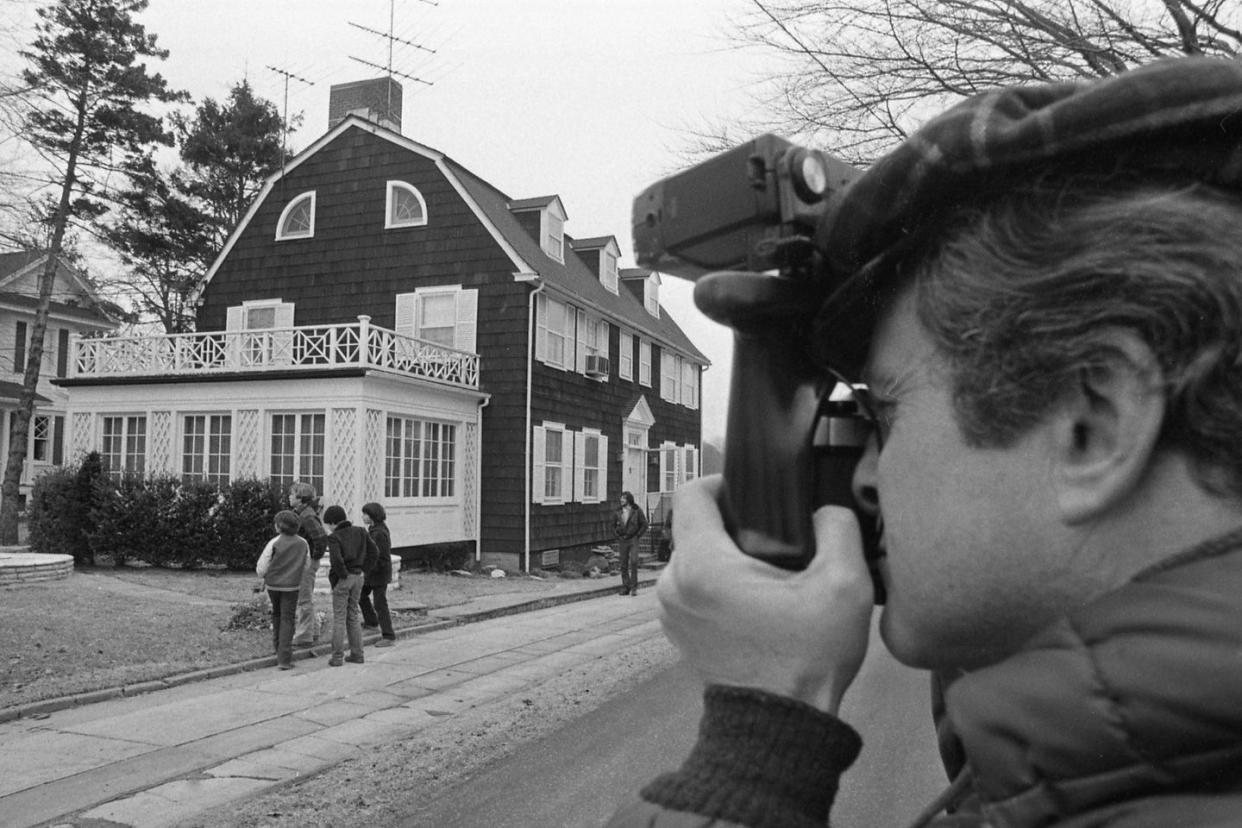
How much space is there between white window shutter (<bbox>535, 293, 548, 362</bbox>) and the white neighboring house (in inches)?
665

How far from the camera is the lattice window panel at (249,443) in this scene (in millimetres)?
17672

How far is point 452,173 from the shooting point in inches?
798

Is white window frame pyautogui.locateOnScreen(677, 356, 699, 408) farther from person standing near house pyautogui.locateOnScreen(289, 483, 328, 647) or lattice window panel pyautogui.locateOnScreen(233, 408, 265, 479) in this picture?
person standing near house pyautogui.locateOnScreen(289, 483, 328, 647)

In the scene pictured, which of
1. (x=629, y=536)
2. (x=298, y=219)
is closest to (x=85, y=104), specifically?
(x=298, y=219)

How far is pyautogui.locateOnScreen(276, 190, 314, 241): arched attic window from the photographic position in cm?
2147

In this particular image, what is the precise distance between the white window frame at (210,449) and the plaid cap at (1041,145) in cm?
1873

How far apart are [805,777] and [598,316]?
870 inches

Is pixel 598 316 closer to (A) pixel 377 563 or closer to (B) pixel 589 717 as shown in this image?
(A) pixel 377 563

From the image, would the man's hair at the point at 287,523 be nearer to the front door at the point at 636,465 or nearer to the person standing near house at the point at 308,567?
the person standing near house at the point at 308,567

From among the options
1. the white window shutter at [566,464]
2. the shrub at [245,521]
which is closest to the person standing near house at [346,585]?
the shrub at [245,521]

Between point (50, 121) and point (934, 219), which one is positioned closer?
point (934, 219)

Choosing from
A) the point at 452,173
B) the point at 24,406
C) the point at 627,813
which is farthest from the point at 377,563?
the point at 24,406

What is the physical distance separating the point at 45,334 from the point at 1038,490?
3588 cm

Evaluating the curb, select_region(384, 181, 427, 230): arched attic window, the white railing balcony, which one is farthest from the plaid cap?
select_region(384, 181, 427, 230): arched attic window
